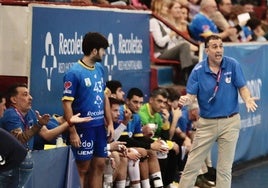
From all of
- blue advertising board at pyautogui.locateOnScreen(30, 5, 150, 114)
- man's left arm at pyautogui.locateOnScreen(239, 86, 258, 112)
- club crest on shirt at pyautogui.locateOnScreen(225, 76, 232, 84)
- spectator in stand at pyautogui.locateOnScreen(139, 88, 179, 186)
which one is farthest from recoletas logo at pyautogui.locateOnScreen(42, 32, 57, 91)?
man's left arm at pyautogui.locateOnScreen(239, 86, 258, 112)

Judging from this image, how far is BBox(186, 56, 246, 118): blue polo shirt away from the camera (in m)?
10.6

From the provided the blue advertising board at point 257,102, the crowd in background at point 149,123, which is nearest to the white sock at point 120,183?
the crowd in background at point 149,123

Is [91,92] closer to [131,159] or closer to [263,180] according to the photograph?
[131,159]

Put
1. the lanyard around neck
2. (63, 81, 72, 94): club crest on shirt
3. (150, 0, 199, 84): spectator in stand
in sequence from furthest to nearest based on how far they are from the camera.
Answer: (150, 0, 199, 84): spectator in stand
(63, 81, 72, 94): club crest on shirt
the lanyard around neck

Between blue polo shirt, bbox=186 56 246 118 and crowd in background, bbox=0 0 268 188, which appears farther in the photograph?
blue polo shirt, bbox=186 56 246 118

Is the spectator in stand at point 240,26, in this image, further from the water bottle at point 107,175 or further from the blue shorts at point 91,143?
the blue shorts at point 91,143

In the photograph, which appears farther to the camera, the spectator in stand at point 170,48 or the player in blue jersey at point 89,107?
the spectator in stand at point 170,48

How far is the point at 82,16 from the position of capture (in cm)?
1135

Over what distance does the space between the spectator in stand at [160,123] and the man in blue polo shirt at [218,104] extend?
2.83 ft

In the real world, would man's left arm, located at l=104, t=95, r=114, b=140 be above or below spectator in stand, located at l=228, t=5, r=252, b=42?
below

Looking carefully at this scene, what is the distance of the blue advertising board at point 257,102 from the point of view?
14211mm

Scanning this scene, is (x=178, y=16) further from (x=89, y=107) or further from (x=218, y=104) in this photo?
(x=89, y=107)

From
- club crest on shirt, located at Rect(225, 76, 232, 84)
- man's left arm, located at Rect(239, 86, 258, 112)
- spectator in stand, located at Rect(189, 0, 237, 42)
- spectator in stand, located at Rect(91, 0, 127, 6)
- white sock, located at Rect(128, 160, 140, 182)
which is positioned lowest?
white sock, located at Rect(128, 160, 140, 182)

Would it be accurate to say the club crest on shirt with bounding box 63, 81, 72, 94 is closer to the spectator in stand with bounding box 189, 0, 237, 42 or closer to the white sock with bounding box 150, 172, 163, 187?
the white sock with bounding box 150, 172, 163, 187
